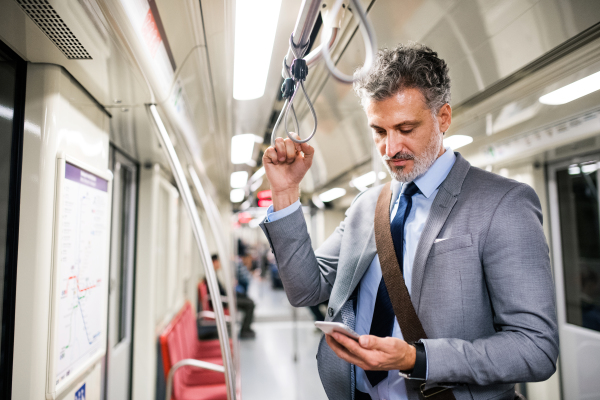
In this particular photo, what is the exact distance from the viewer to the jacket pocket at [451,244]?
3.45 feet

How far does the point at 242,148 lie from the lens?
4461 millimetres

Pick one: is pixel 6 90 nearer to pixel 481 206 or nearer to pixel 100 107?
pixel 100 107

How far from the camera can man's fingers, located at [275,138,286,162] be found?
4.00 feet

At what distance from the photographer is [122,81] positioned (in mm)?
1762

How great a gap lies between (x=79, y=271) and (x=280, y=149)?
1.33 meters

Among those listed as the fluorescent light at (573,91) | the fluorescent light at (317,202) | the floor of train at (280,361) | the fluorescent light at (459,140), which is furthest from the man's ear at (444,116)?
the fluorescent light at (317,202)

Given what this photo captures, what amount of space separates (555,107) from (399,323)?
78.0 inches

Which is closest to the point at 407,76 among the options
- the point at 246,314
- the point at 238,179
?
the point at 238,179

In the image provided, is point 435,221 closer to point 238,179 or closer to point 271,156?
→ point 271,156

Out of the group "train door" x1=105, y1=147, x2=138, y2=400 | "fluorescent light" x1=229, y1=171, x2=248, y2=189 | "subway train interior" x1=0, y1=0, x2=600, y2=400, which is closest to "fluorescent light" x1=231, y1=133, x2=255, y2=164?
"subway train interior" x1=0, y1=0, x2=600, y2=400

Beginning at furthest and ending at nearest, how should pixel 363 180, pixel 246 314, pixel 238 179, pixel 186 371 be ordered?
1. pixel 246 314
2. pixel 238 179
3. pixel 363 180
4. pixel 186 371

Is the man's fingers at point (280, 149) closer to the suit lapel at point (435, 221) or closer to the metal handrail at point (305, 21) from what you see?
the metal handrail at point (305, 21)

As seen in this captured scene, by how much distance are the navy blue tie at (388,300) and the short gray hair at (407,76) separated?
32cm

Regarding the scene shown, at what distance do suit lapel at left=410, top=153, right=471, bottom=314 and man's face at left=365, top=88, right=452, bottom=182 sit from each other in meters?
0.10
